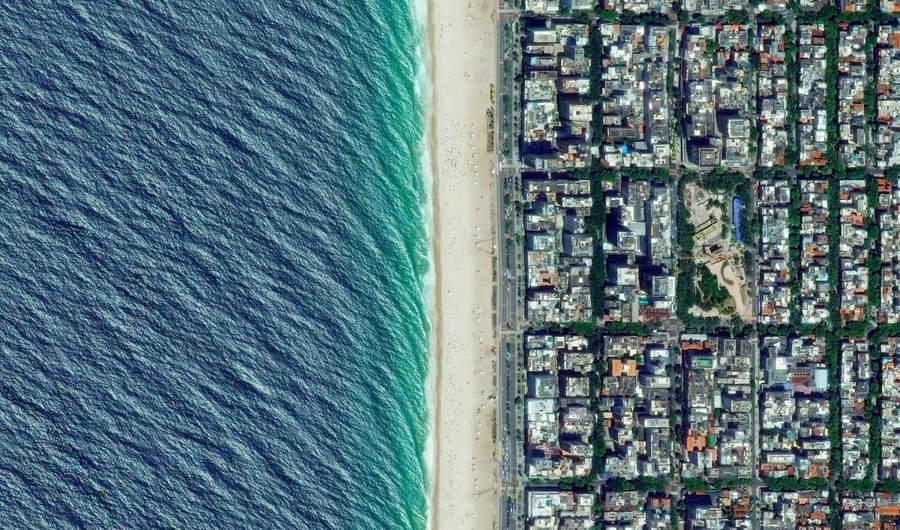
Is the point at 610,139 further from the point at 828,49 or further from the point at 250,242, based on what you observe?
the point at 250,242

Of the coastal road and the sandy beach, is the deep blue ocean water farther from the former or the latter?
the coastal road

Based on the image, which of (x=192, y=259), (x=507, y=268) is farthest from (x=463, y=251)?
(x=192, y=259)

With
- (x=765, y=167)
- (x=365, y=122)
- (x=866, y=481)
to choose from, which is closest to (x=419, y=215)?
(x=365, y=122)

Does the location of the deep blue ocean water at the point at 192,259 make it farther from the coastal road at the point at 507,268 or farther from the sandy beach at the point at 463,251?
the coastal road at the point at 507,268

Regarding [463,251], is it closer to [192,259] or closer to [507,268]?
[507,268]

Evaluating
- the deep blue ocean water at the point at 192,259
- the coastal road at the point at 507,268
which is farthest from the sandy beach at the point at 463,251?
the deep blue ocean water at the point at 192,259

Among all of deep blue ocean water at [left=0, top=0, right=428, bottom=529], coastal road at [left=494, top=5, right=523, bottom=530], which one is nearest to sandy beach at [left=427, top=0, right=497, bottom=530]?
coastal road at [left=494, top=5, right=523, bottom=530]
